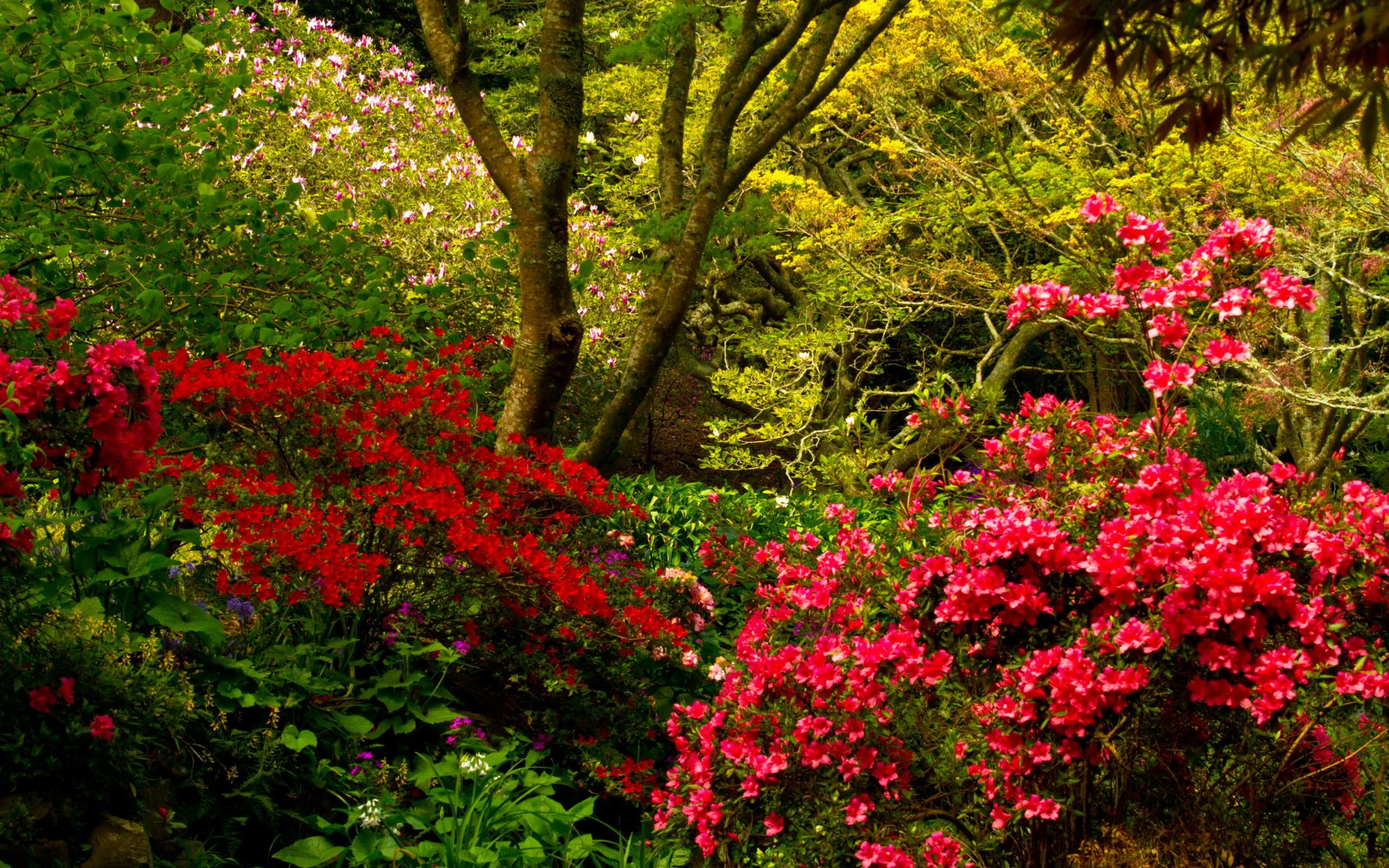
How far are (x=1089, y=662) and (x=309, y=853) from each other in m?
1.96

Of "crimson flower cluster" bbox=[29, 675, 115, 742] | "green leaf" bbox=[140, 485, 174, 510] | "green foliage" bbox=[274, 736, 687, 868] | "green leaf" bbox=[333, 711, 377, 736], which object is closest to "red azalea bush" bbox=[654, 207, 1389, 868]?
"green foliage" bbox=[274, 736, 687, 868]

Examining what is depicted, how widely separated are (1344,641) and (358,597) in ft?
8.03

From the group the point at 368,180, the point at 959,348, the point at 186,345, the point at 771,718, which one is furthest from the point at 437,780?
the point at 959,348

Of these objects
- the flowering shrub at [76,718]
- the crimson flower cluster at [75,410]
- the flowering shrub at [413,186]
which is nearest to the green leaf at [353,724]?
the flowering shrub at [76,718]

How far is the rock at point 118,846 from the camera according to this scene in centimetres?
240

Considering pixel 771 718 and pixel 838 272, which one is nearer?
pixel 771 718

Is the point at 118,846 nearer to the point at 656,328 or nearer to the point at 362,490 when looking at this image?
the point at 362,490

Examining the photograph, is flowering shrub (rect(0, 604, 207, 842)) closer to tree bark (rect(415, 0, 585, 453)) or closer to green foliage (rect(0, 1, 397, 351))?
green foliage (rect(0, 1, 397, 351))

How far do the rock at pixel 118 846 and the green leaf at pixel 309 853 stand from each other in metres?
0.37

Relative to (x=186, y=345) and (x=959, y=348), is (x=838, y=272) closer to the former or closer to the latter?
(x=959, y=348)

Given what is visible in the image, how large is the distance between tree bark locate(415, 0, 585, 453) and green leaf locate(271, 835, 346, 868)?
206 centimetres

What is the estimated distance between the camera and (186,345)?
542cm

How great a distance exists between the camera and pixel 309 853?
2830mm

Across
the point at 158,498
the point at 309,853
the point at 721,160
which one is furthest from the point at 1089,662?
the point at 721,160
